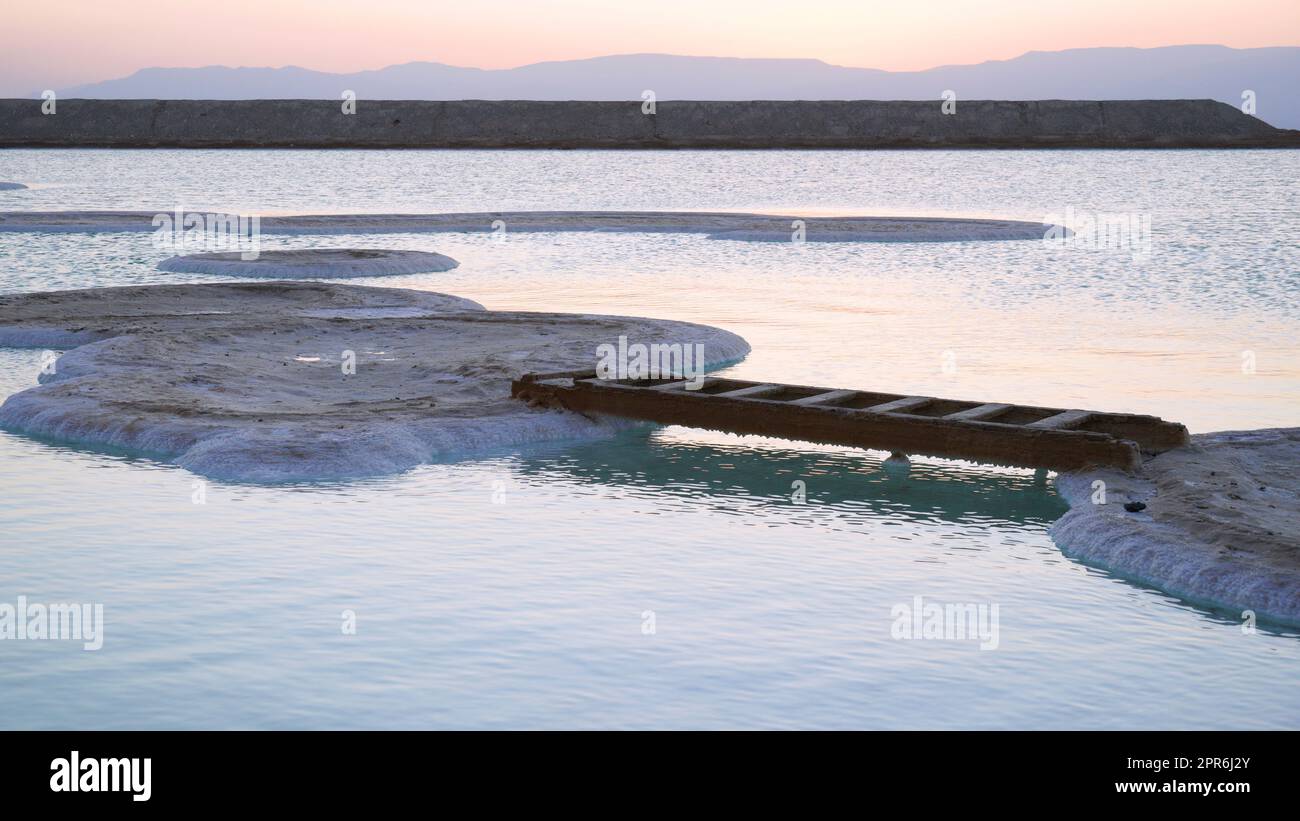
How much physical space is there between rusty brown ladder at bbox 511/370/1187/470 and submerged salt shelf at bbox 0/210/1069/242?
18726 mm

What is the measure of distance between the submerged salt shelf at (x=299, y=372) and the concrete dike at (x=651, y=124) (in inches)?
2700

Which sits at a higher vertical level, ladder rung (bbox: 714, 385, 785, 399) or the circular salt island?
the circular salt island

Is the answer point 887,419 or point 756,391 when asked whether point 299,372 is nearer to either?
point 756,391

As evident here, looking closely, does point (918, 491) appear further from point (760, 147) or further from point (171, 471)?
point (760, 147)

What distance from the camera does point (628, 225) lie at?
3194 cm

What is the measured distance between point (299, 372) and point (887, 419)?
5.45 meters

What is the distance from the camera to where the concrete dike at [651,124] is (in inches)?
3366

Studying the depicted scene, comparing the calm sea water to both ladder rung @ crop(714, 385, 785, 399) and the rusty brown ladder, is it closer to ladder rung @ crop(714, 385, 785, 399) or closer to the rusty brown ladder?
the rusty brown ladder

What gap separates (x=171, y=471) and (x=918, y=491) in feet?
15.3

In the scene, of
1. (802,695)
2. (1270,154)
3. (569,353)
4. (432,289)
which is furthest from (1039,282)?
(1270,154)

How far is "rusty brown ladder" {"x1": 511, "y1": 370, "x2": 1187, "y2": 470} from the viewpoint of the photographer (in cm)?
928

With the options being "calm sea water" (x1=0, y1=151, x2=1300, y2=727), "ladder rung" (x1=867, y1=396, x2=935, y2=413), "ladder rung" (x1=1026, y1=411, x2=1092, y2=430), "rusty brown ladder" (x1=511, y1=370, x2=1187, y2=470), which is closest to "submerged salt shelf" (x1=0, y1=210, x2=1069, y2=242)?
"calm sea water" (x1=0, y1=151, x2=1300, y2=727)

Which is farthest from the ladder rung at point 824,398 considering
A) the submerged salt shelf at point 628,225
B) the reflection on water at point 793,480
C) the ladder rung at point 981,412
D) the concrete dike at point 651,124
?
the concrete dike at point 651,124

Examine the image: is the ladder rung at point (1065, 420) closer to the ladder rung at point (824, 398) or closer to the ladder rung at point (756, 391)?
the ladder rung at point (824, 398)
